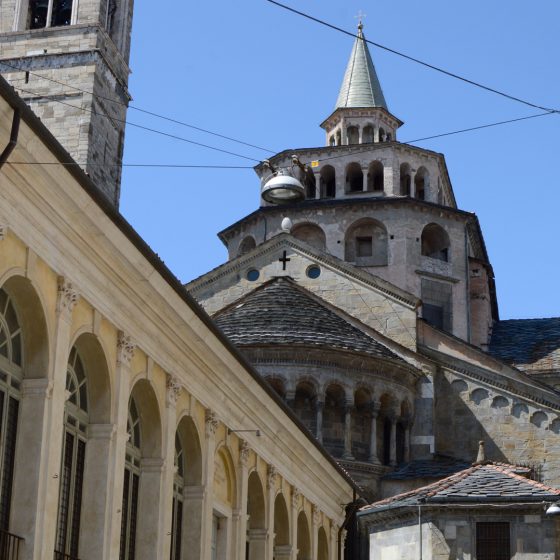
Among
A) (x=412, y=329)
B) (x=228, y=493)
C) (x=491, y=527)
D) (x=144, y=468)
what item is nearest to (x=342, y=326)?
(x=412, y=329)

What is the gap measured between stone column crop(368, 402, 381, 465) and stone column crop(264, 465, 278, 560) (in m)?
11.9

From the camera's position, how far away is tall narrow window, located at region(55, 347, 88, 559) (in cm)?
1789

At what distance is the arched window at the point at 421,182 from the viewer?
52.4 metres

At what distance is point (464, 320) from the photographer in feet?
162

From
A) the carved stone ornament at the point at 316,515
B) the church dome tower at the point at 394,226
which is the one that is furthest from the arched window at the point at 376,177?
the carved stone ornament at the point at 316,515

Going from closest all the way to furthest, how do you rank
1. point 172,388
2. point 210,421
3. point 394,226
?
point 172,388 < point 210,421 < point 394,226

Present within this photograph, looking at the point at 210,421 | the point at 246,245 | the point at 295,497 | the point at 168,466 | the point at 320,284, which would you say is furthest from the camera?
the point at 246,245

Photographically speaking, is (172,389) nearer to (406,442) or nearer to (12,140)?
(12,140)

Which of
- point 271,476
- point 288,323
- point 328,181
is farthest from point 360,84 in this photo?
point 271,476

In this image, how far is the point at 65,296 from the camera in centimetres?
1716

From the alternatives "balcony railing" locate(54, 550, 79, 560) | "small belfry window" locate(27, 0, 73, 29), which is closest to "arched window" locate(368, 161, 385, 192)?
"small belfry window" locate(27, 0, 73, 29)

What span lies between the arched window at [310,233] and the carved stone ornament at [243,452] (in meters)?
24.8

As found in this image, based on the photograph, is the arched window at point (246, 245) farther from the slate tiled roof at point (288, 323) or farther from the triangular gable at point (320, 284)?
the slate tiled roof at point (288, 323)

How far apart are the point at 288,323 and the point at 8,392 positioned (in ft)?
79.5
